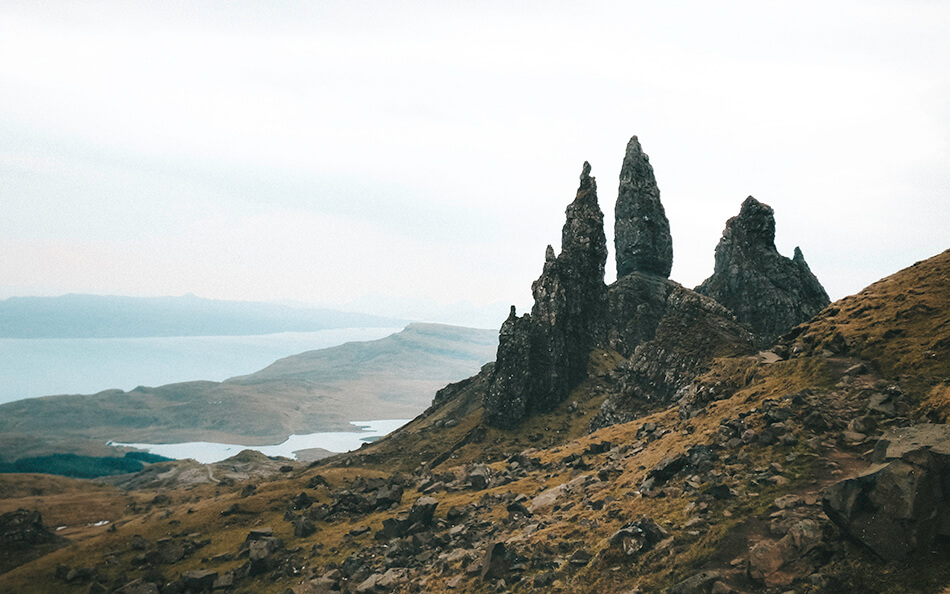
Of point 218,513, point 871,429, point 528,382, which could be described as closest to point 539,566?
point 871,429

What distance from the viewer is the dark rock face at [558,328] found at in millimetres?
156125

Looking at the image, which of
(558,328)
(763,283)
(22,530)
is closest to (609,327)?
(558,328)

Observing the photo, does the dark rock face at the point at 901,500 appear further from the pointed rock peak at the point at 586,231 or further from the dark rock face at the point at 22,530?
the pointed rock peak at the point at 586,231

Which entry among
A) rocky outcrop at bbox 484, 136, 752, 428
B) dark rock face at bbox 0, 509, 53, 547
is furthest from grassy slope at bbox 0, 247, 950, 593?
rocky outcrop at bbox 484, 136, 752, 428

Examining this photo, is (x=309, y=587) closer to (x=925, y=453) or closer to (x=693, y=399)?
(x=693, y=399)

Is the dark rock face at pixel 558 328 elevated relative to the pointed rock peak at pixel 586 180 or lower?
lower

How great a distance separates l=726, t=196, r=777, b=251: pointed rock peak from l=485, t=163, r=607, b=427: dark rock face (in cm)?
4515

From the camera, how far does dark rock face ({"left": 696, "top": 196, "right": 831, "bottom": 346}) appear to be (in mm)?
148625

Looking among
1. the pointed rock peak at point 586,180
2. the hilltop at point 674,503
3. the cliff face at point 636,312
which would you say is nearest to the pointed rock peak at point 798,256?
the cliff face at point 636,312

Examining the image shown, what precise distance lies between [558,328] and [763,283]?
206 feet

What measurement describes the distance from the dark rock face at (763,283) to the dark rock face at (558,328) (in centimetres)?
4219

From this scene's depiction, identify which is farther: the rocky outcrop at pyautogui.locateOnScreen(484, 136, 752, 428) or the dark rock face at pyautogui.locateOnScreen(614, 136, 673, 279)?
the dark rock face at pyautogui.locateOnScreen(614, 136, 673, 279)

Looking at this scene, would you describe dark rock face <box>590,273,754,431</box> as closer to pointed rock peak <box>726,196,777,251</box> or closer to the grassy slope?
the grassy slope

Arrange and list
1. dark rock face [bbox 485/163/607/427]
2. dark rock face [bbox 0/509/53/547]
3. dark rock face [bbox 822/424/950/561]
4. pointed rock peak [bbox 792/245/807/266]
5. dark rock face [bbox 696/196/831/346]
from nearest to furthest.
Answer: dark rock face [bbox 822/424/950/561], dark rock face [bbox 0/509/53/547], dark rock face [bbox 696/196/831/346], dark rock face [bbox 485/163/607/427], pointed rock peak [bbox 792/245/807/266]
